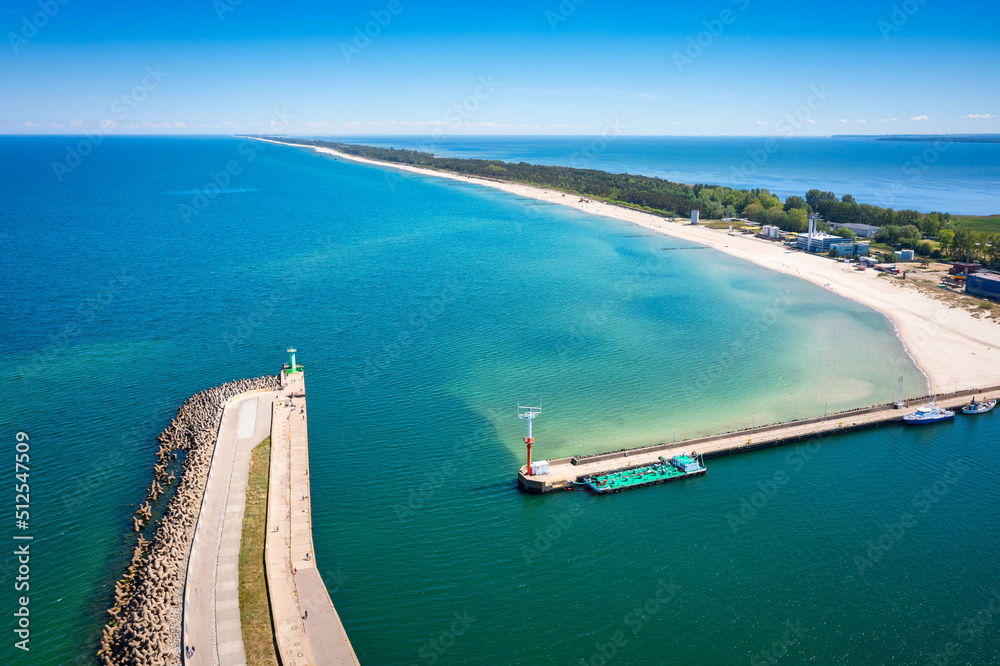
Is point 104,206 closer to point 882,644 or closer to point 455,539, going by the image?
point 455,539

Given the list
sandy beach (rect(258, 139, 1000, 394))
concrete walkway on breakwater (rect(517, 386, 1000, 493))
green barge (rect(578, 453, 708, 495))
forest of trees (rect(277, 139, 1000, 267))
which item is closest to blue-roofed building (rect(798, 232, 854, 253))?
sandy beach (rect(258, 139, 1000, 394))

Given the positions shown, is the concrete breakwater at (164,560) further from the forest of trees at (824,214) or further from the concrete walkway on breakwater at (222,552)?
the forest of trees at (824,214)

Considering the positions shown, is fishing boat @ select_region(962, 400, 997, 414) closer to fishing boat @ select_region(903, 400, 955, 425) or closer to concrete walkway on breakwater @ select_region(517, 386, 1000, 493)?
concrete walkway on breakwater @ select_region(517, 386, 1000, 493)

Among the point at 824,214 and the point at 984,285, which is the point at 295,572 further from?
the point at 824,214

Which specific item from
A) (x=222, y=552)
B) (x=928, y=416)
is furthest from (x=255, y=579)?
(x=928, y=416)

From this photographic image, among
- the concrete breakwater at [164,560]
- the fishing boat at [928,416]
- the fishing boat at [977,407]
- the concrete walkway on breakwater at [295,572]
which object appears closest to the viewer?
the concrete walkway on breakwater at [295,572]

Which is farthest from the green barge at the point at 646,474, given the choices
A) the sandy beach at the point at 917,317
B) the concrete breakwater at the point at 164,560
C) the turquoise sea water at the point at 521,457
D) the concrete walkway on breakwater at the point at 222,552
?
the sandy beach at the point at 917,317

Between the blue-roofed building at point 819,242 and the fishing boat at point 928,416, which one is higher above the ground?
the blue-roofed building at point 819,242

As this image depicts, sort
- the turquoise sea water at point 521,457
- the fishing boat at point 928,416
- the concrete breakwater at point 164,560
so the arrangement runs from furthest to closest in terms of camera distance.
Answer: the fishing boat at point 928,416
the turquoise sea water at point 521,457
the concrete breakwater at point 164,560
